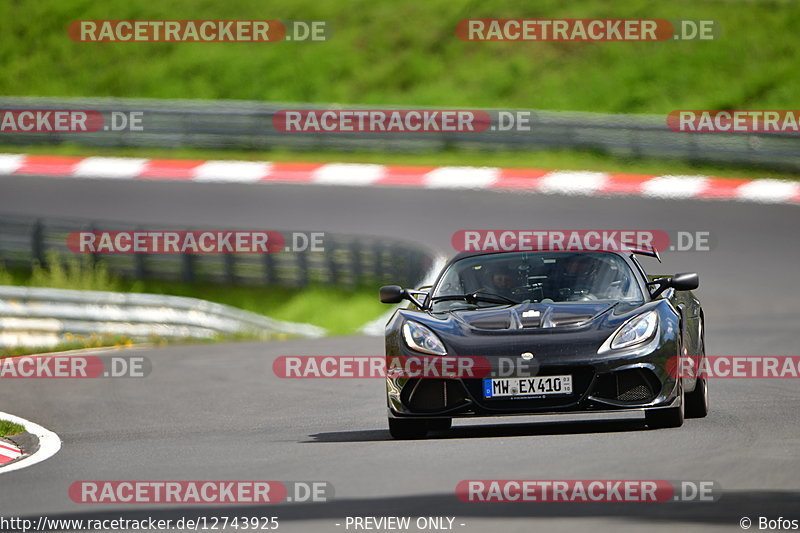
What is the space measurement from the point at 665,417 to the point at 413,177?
16075 mm

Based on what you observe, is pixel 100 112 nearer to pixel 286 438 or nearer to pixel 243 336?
pixel 243 336

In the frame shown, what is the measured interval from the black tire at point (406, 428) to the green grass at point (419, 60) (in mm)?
21743

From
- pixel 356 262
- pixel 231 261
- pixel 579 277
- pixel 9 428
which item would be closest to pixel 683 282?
pixel 579 277

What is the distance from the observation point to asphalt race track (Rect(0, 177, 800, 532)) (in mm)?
6562

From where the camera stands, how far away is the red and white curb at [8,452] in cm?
912

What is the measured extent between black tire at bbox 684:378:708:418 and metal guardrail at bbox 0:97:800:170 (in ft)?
48.6

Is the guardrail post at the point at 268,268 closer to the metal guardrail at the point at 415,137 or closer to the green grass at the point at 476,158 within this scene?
the green grass at the point at 476,158

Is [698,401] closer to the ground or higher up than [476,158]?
closer to the ground

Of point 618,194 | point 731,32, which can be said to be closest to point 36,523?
point 618,194

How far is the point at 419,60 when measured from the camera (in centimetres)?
3303

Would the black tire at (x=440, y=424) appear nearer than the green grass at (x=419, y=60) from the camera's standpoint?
Yes

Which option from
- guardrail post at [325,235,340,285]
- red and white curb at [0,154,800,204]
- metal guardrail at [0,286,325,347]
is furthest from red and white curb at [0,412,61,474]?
red and white curb at [0,154,800,204]

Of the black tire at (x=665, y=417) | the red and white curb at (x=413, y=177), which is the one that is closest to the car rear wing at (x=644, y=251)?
the black tire at (x=665, y=417)

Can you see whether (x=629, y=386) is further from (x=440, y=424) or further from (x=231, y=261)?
(x=231, y=261)
